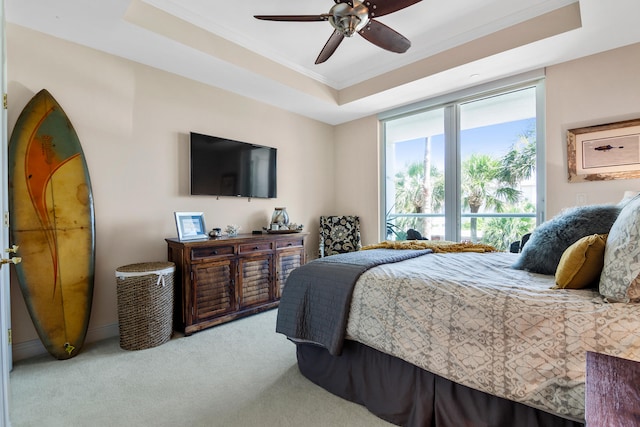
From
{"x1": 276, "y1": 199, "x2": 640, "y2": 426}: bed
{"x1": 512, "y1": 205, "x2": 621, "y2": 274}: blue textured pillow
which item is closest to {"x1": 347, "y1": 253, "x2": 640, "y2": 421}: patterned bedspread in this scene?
{"x1": 276, "y1": 199, "x2": 640, "y2": 426}: bed

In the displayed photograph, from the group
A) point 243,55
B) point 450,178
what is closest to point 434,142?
point 450,178

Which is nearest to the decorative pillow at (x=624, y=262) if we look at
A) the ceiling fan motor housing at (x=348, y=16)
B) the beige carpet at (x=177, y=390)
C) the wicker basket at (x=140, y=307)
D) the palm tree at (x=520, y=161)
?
the beige carpet at (x=177, y=390)

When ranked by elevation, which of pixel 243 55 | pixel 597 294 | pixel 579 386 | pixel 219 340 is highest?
pixel 243 55

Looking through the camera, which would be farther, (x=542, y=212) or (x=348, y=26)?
(x=542, y=212)

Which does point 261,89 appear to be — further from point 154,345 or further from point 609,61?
point 609,61

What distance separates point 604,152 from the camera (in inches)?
107

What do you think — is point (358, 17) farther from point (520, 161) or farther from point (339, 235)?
point (339, 235)

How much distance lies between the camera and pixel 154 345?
7.97 feet

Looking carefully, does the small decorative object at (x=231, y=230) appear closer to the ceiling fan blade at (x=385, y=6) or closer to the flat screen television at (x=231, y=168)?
the flat screen television at (x=231, y=168)

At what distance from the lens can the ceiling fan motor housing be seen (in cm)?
201

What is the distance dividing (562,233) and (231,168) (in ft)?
10.1

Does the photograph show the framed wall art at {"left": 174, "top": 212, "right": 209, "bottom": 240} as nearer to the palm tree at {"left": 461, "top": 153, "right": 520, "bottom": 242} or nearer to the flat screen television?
the flat screen television

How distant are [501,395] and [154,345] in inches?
97.2

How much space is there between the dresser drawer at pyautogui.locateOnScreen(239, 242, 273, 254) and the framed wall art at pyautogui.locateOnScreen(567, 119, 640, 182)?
124 inches
